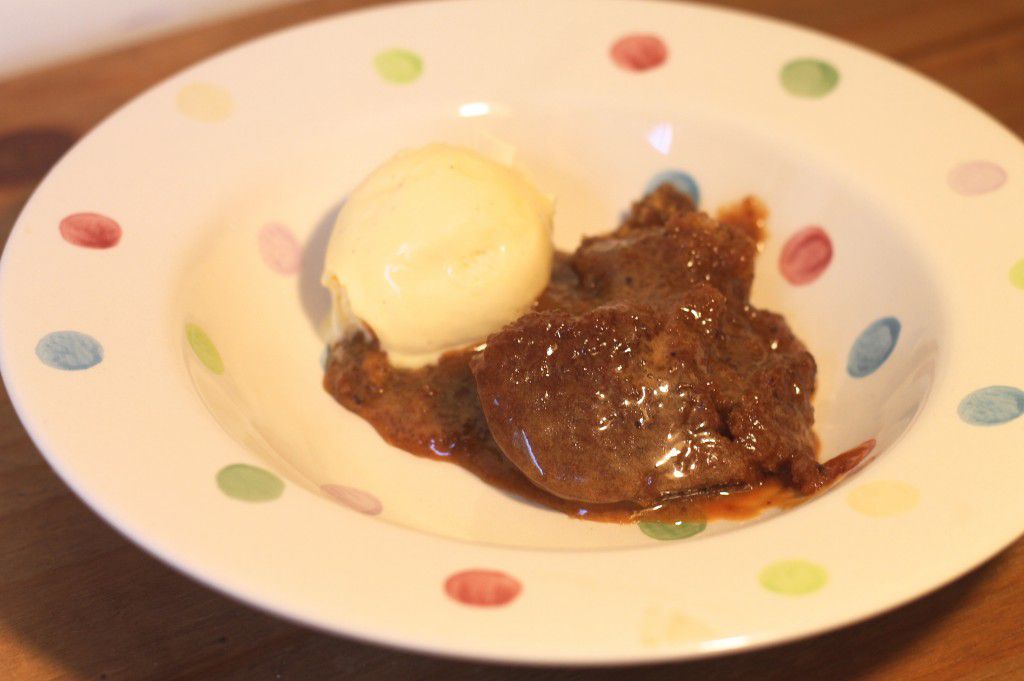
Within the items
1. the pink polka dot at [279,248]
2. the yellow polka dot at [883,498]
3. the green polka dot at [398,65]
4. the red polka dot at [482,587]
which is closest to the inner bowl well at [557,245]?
the pink polka dot at [279,248]

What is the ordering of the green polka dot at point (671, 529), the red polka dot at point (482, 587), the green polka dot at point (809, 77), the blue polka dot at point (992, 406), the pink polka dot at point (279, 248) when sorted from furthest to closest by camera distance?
the green polka dot at point (809, 77) → the pink polka dot at point (279, 248) → the green polka dot at point (671, 529) → the blue polka dot at point (992, 406) → the red polka dot at point (482, 587)

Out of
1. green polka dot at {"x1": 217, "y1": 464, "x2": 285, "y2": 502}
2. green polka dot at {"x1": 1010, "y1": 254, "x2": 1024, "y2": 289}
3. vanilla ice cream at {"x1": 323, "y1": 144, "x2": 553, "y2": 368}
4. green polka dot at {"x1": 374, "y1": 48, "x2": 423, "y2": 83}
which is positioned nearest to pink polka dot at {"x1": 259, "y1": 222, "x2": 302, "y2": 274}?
vanilla ice cream at {"x1": 323, "y1": 144, "x2": 553, "y2": 368}

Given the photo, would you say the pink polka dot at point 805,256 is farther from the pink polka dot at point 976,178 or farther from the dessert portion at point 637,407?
the dessert portion at point 637,407

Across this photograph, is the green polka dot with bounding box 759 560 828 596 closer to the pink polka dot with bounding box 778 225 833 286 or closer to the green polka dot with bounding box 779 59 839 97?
the pink polka dot with bounding box 778 225 833 286

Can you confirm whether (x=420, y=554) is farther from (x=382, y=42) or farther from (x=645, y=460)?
(x=382, y=42)

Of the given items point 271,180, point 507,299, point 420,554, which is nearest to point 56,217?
point 271,180
